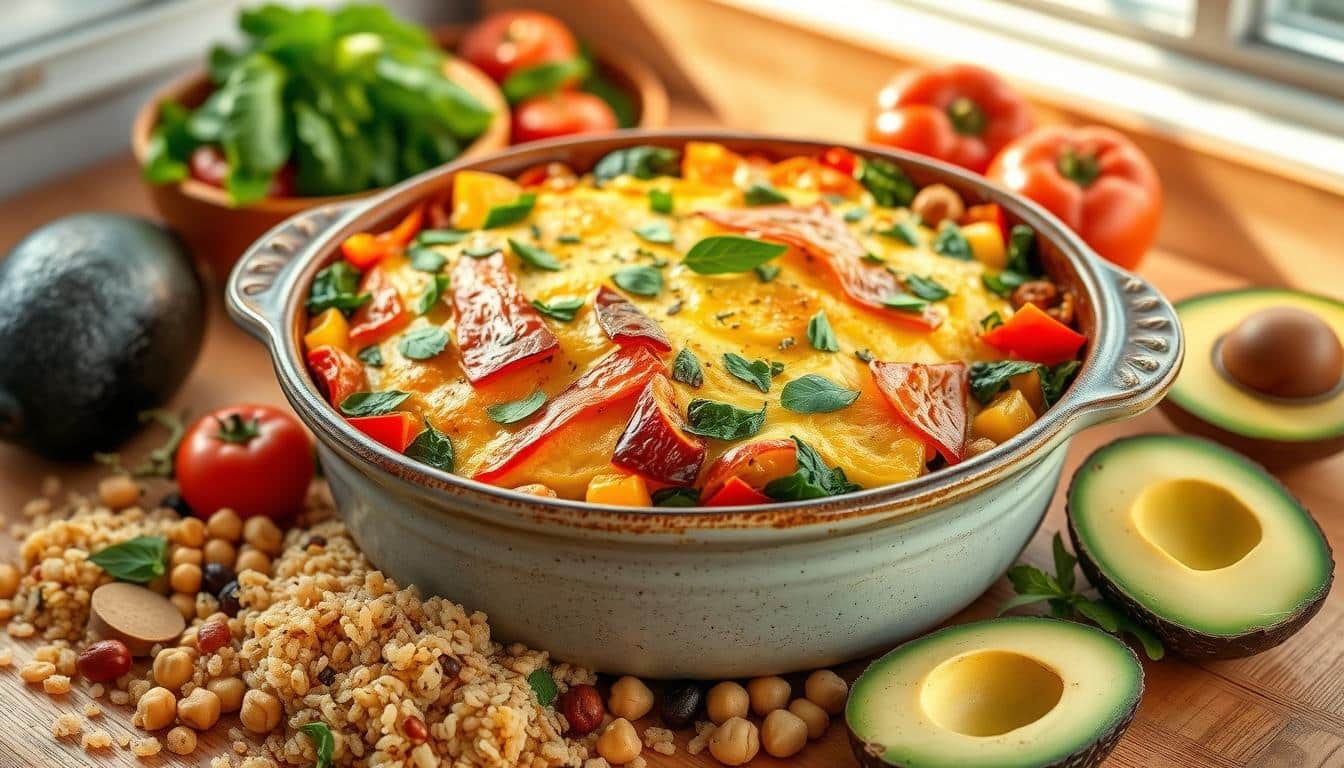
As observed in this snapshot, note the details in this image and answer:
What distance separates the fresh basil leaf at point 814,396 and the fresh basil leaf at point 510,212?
29.4 inches

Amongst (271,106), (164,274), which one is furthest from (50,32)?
(164,274)

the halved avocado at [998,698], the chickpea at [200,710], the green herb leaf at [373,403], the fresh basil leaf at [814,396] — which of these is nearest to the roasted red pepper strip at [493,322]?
the green herb leaf at [373,403]

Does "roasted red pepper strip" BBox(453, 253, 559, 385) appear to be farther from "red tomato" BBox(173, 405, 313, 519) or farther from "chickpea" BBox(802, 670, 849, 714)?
"chickpea" BBox(802, 670, 849, 714)

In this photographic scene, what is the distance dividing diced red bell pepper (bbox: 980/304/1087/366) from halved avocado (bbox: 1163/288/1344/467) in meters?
0.34

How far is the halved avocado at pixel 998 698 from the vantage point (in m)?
1.77

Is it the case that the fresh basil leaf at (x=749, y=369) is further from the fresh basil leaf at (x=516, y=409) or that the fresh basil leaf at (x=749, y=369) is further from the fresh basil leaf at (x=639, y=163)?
the fresh basil leaf at (x=639, y=163)

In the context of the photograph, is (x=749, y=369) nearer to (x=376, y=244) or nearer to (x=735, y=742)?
(x=735, y=742)

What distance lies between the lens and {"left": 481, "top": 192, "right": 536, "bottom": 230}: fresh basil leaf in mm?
2584

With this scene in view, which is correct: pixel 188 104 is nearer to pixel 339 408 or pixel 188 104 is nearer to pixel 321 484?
pixel 321 484

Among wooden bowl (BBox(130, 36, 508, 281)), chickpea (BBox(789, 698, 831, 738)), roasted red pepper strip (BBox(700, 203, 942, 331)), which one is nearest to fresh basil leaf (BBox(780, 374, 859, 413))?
roasted red pepper strip (BBox(700, 203, 942, 331))

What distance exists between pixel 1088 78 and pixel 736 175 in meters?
1.22

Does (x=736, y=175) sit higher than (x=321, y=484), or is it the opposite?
(x=736, y=175)

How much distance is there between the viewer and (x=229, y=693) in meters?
2.09

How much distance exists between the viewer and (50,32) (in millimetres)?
3641
